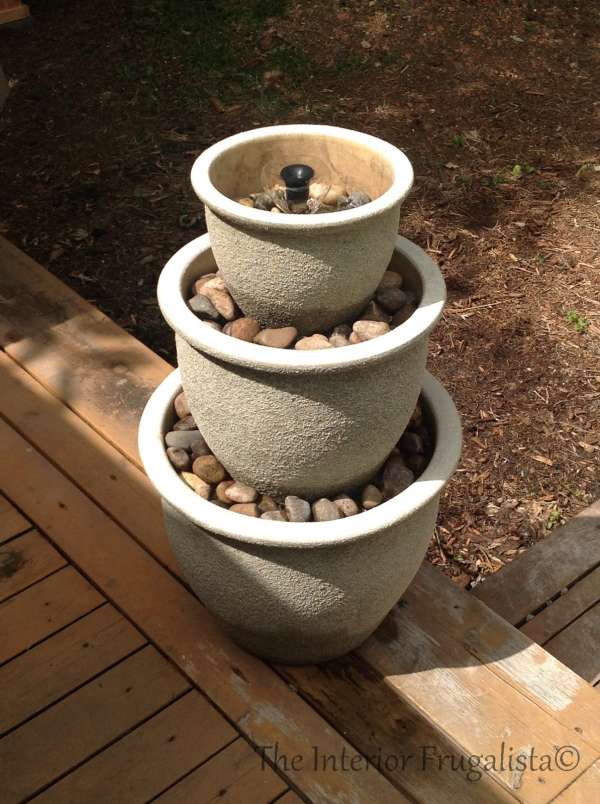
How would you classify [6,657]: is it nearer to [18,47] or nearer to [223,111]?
[223,111]

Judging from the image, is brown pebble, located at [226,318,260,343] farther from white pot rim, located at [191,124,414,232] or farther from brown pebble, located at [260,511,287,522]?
brown pebble, located at [260,511,287,522]

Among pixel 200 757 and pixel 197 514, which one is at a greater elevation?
pixel 197 514

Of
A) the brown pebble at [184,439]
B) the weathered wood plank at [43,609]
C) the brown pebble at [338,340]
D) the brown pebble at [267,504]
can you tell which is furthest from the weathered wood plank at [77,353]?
the brown pebble at [338,340]

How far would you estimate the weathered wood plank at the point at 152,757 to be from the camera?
183 cm

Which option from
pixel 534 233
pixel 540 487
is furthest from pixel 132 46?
pixel 540 487

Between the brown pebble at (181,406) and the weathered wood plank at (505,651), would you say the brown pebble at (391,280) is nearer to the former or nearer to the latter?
the brown pebble at (181,406)

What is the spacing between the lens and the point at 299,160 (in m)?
1.93

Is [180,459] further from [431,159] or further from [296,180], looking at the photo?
[431,159]

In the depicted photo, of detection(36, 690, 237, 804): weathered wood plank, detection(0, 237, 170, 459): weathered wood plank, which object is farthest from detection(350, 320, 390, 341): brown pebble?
detection(0, 237, 170, 459): weathered wood plank

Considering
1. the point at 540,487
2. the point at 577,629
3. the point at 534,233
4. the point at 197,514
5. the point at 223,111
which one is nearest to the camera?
the point at 197,514

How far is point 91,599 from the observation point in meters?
2.23

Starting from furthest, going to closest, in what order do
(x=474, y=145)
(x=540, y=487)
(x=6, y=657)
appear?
(x=474, y=145) < (x=540, y=487) < (x=6, y=657)

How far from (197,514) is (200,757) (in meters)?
0.55

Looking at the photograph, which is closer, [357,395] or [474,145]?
[357,395]
